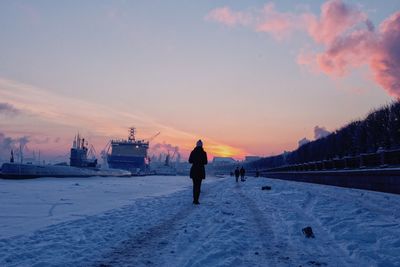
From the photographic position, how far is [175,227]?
9516 millimetres

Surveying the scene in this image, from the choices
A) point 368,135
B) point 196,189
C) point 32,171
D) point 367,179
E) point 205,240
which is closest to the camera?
point 205,240

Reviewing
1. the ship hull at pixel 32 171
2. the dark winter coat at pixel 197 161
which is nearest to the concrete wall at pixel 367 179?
the dark winter coat at pixel 197 161

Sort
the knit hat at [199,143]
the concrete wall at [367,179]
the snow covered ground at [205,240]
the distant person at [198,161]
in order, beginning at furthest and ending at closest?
the concrete wall at [367,179] < the knit hat at [199,143] < the distant person at [198,161] < the snow covered ground at [205,240]

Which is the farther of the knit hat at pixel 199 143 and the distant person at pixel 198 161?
the knit hat at pixel 199 143

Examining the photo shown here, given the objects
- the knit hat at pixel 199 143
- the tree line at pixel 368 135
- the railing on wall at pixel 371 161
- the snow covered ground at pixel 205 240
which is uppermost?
the tree line at pixel 368 135

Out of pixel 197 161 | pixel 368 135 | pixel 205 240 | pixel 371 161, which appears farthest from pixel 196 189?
pixel 368 135

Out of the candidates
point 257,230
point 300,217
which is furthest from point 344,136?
point 257,230

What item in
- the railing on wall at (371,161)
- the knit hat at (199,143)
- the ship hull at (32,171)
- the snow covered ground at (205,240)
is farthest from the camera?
the ship hull at (32,171)

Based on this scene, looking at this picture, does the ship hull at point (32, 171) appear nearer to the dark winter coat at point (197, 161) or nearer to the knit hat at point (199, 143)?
the dark winter coat at point (197, 161)

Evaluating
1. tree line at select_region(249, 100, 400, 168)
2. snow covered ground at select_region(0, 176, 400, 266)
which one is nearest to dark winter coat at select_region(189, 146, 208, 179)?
snow covered ground at select_region(0, 176, 400, 266)

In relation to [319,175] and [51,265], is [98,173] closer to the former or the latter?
[319,175]

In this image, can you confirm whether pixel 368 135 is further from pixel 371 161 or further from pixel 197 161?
pixel 197 161

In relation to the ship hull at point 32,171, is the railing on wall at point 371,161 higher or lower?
lower

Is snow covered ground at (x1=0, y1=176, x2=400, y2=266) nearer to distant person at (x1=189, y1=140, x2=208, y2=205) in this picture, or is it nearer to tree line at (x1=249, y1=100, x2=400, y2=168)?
distant person at (x1=189, y1=140, x2=208, y2=205)
